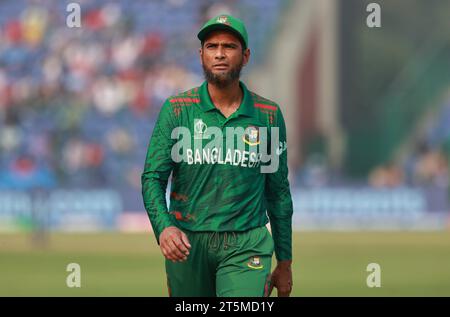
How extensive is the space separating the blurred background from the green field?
170cm

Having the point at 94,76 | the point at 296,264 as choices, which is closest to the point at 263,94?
the point at 94,76

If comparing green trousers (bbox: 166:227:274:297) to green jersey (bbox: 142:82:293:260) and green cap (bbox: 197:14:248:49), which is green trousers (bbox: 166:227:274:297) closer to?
green jersey (bbox: 142:82:293:260)

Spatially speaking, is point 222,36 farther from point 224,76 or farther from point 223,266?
point 223,266

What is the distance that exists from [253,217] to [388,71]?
2532 cm

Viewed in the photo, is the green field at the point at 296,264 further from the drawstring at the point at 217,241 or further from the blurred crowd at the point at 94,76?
the drawstring at the point at 217,241

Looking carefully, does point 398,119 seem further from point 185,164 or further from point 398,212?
point 185,164

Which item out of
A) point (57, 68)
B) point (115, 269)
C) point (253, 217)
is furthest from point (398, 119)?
point (253, 217)

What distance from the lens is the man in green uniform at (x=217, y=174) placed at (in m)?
5.21

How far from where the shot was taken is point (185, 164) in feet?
17.3

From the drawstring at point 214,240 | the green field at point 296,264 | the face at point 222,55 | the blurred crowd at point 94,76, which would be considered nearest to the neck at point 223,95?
the face at point 222,55

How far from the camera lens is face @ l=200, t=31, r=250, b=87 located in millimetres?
5195

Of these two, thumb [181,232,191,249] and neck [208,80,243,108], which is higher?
neck [208,80,243,108]

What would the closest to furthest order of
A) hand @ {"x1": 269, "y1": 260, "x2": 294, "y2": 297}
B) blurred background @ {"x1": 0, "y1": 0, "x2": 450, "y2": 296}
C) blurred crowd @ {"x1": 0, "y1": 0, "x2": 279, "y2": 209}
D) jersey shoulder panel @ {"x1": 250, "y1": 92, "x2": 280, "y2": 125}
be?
jersey shoulder panel @ {"x1": 250, "y1": 92, "x2": 280, "y2": 125}, hand @ {"x1": 269, "y1": 260, "x2": 294, "y2": 297}, blurred background @ {"x1": 0, "y1": 0, "x2": 450, "y2": 296}, blurred crowd @ {"x1": 0, "y1": 0, "x2": 279, "y2": 209}

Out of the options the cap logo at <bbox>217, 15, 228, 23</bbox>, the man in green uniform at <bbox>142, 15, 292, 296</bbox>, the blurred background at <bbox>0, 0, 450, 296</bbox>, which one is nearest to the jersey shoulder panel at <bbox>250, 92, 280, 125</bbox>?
the man in green uniform at <bbox>142, 15, 292, 296</bbox>
